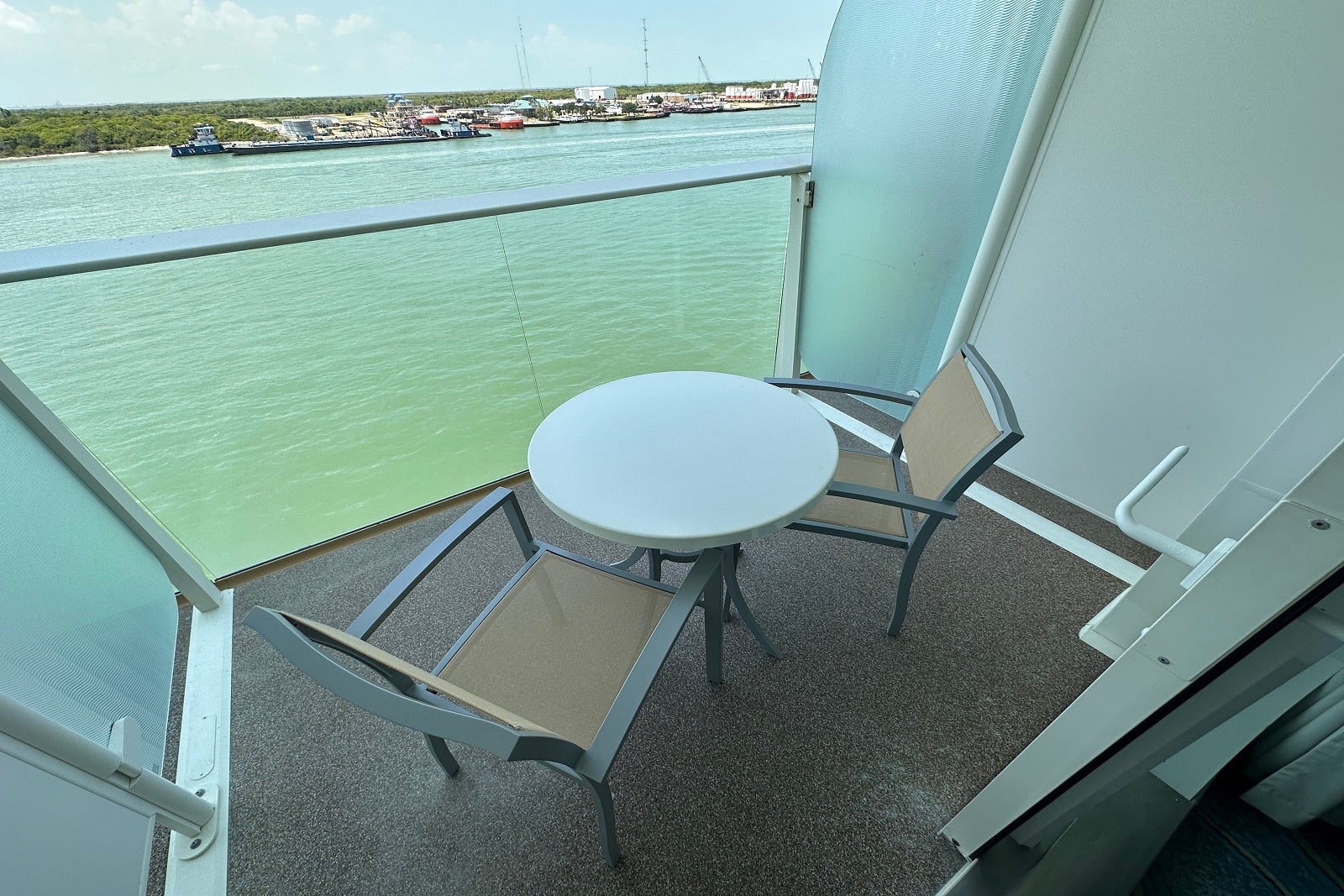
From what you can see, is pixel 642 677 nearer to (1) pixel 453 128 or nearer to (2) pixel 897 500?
(2) pixel 897 500

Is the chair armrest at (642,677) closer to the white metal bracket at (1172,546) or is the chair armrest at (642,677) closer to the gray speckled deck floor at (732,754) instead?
the gray speckled deck floor at (732,754)

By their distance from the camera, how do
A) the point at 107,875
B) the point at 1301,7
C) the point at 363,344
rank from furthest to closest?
the point at 363,344 → the point at 1301,7 → the point at 107,875

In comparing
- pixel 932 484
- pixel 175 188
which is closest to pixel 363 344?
pixel 175 188

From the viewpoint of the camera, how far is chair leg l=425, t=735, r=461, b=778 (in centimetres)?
128

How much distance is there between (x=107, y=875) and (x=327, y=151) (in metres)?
3.21

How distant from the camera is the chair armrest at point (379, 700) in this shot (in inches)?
24.6

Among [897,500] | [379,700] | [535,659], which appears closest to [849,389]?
[897,500]

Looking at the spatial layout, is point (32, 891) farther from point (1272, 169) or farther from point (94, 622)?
point (1272, 169)

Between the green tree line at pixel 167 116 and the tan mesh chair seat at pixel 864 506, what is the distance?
240 centimetres

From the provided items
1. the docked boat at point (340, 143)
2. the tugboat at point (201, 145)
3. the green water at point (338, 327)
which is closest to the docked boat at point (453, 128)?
the docked boat at point (340, 143)

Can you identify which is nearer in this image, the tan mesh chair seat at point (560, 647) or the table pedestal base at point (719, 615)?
the tan mesh chair seat at point (560, 647)

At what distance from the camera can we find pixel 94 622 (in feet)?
4.26

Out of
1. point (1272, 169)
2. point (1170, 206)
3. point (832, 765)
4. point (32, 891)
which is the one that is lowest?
point (832, 765)

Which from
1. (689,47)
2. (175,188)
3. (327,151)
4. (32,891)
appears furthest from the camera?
(689,47)
